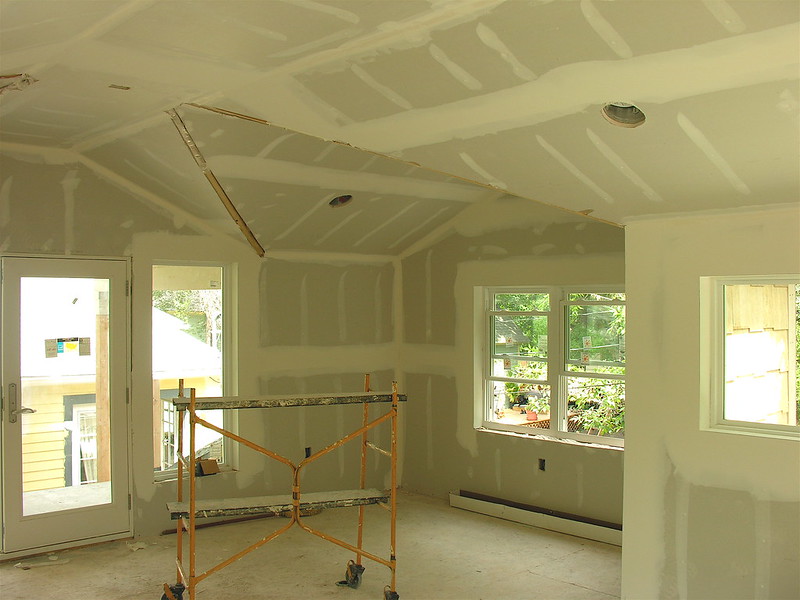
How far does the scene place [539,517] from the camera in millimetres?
6164

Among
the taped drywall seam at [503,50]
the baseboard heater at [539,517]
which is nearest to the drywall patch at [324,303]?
the baseboard heater at [539,517]

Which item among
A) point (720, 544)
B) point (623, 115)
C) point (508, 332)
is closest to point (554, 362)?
point (508, 332)

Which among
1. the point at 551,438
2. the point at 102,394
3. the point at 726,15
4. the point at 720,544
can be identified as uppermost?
the point at 726,15

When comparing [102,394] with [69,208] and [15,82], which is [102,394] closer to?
[69,208]

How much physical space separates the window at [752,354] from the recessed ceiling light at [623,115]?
47.6 inches

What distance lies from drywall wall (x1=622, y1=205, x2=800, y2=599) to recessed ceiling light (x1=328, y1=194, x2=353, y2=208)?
2.48 m

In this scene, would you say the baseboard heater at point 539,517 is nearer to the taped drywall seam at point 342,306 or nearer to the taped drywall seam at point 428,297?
the taped drywall seam at point 428,297

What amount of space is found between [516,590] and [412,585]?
2.26ft

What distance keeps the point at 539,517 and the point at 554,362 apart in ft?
4.28

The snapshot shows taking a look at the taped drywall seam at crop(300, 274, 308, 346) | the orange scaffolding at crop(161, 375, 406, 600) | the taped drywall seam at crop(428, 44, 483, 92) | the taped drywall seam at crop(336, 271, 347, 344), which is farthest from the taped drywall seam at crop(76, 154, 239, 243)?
the taped drywall seam at crop(428, 44, 483, 92)

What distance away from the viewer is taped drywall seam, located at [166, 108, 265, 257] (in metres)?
4.57

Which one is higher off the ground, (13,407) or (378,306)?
(378,306)

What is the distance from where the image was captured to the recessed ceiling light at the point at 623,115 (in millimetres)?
3332

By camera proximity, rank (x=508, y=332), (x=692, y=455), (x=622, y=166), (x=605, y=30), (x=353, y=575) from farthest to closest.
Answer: (x=508, y=332) < (x=353, y=575) < (x=692, y=455) < (x=622, y=166) < (x=605, y=30)
